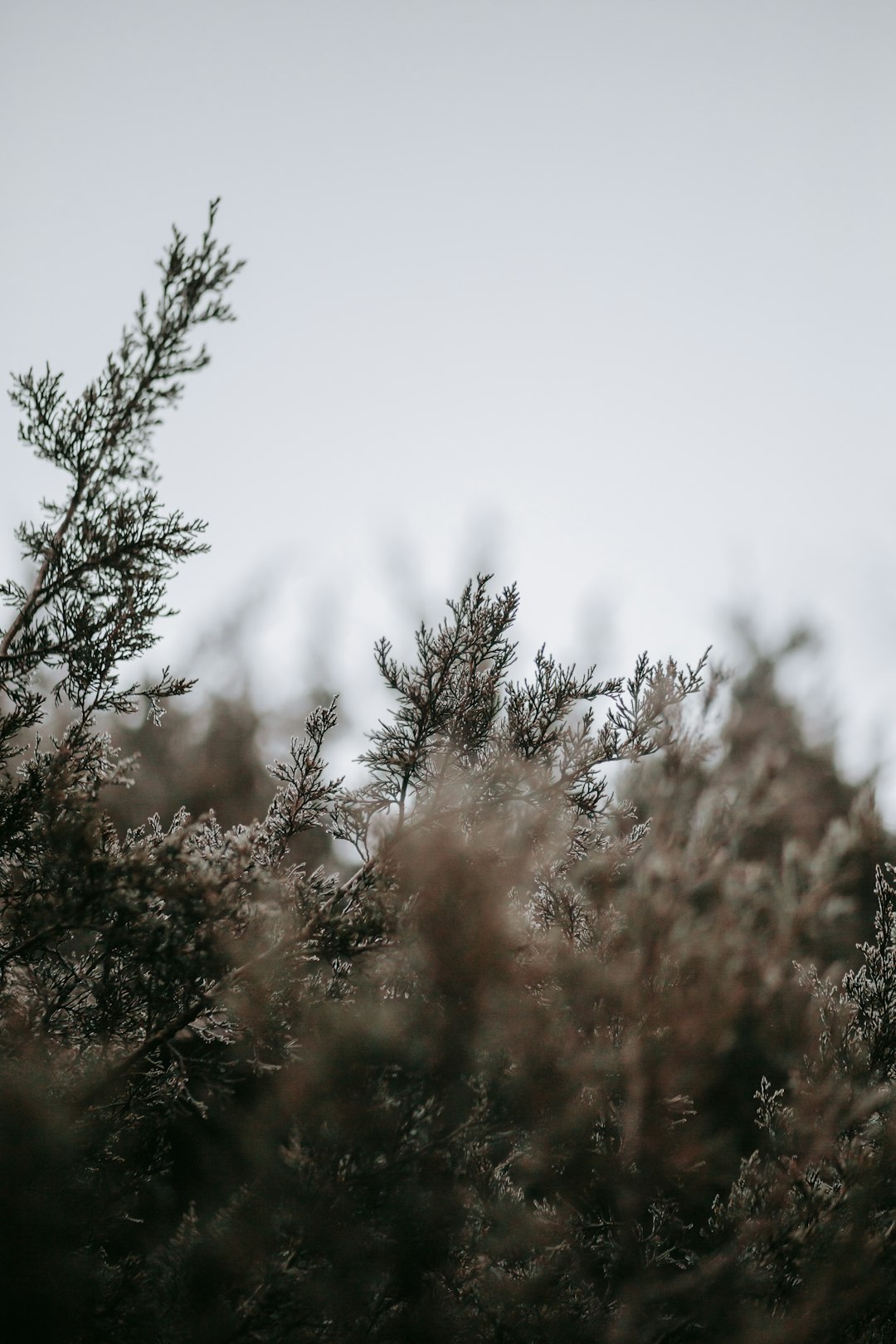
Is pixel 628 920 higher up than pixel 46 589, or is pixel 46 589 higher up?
pixel 46 589

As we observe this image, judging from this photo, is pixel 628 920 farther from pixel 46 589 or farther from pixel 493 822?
pixel 46 589

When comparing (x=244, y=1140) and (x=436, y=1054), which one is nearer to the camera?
(x=436, y=1054)

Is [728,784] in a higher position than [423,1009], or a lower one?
higher

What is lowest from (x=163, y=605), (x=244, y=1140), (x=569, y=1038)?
(x=244, y=1140)

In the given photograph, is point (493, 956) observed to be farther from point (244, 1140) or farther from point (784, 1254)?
point (784, 1254)

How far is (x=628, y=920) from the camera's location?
420 cm

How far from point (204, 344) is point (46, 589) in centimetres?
181

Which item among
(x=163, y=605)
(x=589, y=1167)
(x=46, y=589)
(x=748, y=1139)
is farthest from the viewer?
(x=748, y=1139)

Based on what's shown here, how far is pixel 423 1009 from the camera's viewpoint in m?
4.32

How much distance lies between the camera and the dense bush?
387 cm

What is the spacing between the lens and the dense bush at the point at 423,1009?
3869mm

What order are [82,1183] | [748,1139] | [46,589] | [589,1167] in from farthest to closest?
[748,1139], [589,1167], [46,589], [82,1183]

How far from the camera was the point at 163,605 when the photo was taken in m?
4.71

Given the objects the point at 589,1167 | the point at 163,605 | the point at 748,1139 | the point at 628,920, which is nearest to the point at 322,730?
the point at 163,605
